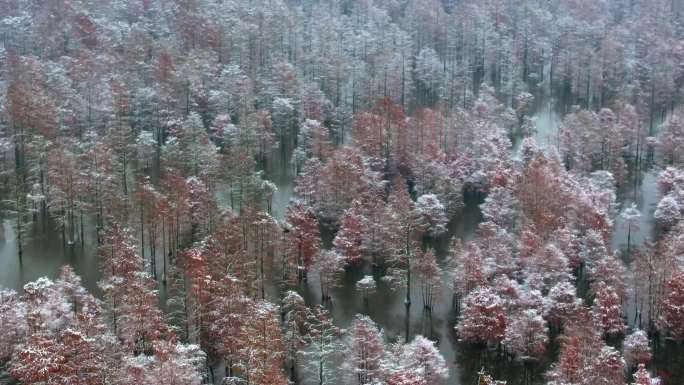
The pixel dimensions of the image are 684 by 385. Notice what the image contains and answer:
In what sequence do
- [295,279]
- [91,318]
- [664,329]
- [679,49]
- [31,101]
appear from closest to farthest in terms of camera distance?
[91,318], [664,329], [295,279], [31,101], [679,49]

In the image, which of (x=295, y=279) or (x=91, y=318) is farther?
(x=295, y=279)

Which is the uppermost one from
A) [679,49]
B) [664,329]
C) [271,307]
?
[679,49]

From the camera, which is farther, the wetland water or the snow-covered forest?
the wetland water

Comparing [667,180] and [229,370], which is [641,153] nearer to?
[667,180]

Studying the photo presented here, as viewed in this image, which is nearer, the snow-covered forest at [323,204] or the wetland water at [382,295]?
the snow-covered forest at [323,204]

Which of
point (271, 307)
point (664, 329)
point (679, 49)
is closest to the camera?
point (271, 307)

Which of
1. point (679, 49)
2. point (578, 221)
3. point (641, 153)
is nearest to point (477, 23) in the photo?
point (679, 49)

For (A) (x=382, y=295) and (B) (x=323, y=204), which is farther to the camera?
(B) (x=323, y=204)

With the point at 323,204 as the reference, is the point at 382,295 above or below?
below
